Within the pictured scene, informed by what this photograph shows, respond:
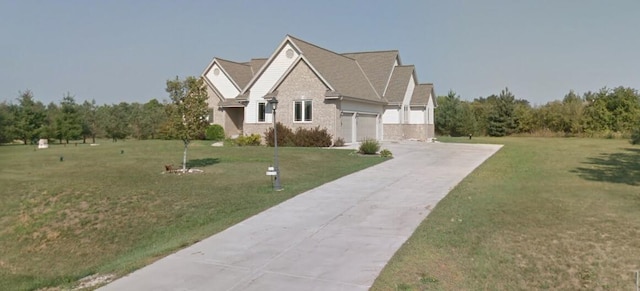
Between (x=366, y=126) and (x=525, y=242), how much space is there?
83.1 ft

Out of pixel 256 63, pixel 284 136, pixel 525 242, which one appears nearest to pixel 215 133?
pixel 284 136

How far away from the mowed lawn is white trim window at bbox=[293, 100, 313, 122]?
17.5 meters

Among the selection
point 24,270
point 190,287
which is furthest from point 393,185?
point 24,270

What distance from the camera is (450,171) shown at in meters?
15.9

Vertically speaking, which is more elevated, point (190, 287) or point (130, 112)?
point (130, 112)

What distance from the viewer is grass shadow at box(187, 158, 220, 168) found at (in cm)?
1795

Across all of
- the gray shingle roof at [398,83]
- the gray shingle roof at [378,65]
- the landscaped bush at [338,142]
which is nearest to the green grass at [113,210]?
the landscaped bush at [338,142]

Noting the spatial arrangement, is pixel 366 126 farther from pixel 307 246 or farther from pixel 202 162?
pixel 307 246

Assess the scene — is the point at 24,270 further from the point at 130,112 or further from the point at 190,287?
the point at 130,112

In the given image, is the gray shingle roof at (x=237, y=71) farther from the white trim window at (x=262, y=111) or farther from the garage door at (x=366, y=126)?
the garage door at (x=366, y=126)

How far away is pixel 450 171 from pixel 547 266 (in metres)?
10.4

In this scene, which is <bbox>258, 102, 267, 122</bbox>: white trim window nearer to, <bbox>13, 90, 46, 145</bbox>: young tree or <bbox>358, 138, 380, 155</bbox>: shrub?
<bbox>358, 138, 380, 155</bbox>: shrub

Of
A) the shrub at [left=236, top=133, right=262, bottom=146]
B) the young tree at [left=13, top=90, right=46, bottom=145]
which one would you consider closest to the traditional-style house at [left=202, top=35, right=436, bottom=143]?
the shrub at [left=236, top=133, right=262, bottom=146]

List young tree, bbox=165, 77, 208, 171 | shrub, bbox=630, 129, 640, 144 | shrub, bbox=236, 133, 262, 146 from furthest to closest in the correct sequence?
shrub, bbox=236, 133, 262, 146
young tree, bbox=165, 77, 208, 171
shrub, bbox=630, 129, 640, 144
